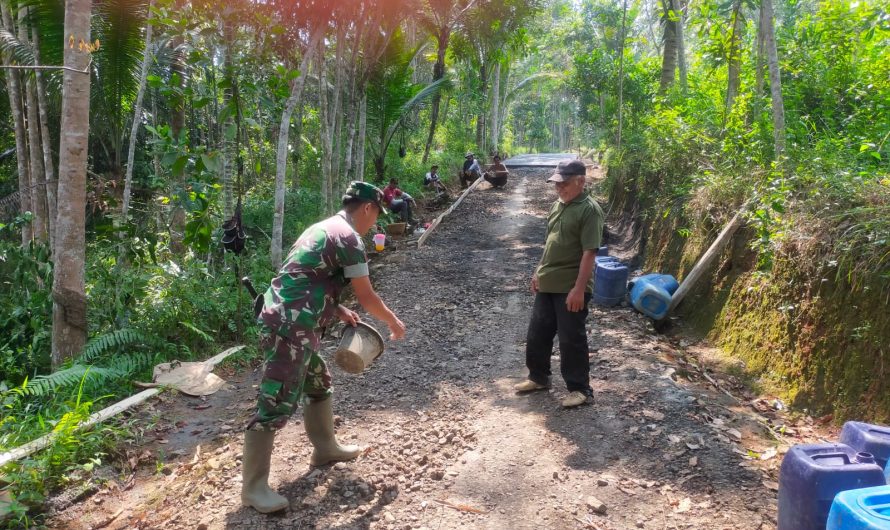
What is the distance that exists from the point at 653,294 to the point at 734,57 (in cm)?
418

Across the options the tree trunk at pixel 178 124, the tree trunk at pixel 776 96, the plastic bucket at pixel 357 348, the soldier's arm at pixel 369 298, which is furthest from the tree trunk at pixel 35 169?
the tree trunk at pixel 776 96

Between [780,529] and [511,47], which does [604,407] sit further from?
[511,47]

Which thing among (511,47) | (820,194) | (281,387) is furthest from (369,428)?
(511,47)

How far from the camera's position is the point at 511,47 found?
Result: 69.8 feet

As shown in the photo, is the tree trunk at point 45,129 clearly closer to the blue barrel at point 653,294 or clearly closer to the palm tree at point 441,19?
the blue barrel at point 653,294

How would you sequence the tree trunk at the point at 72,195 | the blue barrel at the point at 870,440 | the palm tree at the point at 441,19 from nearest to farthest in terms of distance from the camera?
the blue barrel at the point at 870,440, the tree trunk at the point at 72,195, the palm tree at the point at 441,19

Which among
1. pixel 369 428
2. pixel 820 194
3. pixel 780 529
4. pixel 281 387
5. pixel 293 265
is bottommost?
pixel 369 428

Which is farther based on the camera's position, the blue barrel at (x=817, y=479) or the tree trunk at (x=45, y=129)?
the tree trunk at (x=45, y=129)

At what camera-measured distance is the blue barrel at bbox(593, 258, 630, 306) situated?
752 centimetres

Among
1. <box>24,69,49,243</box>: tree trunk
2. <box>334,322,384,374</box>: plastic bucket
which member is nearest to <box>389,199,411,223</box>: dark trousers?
<box>24,69,49,243</box>: tree trunk

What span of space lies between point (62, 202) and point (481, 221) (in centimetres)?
965

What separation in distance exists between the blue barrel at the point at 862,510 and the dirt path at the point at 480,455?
993mm

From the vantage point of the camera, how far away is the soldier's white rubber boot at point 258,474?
3041mm

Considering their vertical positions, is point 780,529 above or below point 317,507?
above
